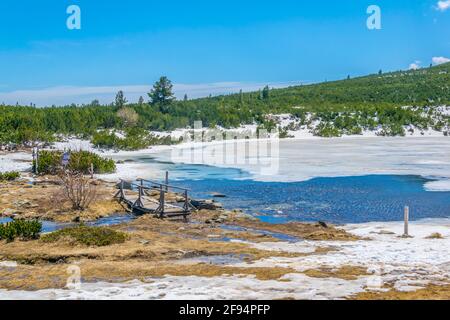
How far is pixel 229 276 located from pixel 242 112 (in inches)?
2893

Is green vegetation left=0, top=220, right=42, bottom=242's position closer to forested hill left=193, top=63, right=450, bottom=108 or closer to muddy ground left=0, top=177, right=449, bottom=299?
muddy ground left=0, top=177, right=449, bottom=299

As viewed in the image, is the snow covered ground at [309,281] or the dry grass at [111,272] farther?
the dry grass at [111,272]

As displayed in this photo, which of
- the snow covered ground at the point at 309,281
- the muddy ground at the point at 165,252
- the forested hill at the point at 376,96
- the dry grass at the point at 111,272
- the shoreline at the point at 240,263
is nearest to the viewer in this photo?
the snow covered ground at the point at 309,281

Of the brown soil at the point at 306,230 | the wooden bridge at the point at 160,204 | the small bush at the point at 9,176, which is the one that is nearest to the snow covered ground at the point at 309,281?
the brown soil at the point at 306,230

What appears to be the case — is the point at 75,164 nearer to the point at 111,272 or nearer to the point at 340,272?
the point at 111,272

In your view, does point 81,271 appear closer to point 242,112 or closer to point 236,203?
point 236,203

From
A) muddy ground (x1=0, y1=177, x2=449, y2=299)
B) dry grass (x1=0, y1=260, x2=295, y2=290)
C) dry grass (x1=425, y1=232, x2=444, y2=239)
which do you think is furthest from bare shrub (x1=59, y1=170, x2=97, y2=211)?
dry grass (x1=425, y1=232, x2=444, y2=239)

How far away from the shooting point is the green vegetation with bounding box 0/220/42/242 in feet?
54.9

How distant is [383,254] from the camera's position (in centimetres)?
1443

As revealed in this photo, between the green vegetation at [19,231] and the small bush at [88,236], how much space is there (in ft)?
2.39

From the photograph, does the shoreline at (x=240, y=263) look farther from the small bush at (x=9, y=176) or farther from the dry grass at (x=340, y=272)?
the small bush at (x=9, y=176)

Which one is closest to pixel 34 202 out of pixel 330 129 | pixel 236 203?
pixel 236 203

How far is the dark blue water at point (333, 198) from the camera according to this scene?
71.5ft

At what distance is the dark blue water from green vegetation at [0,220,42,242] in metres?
8.26
